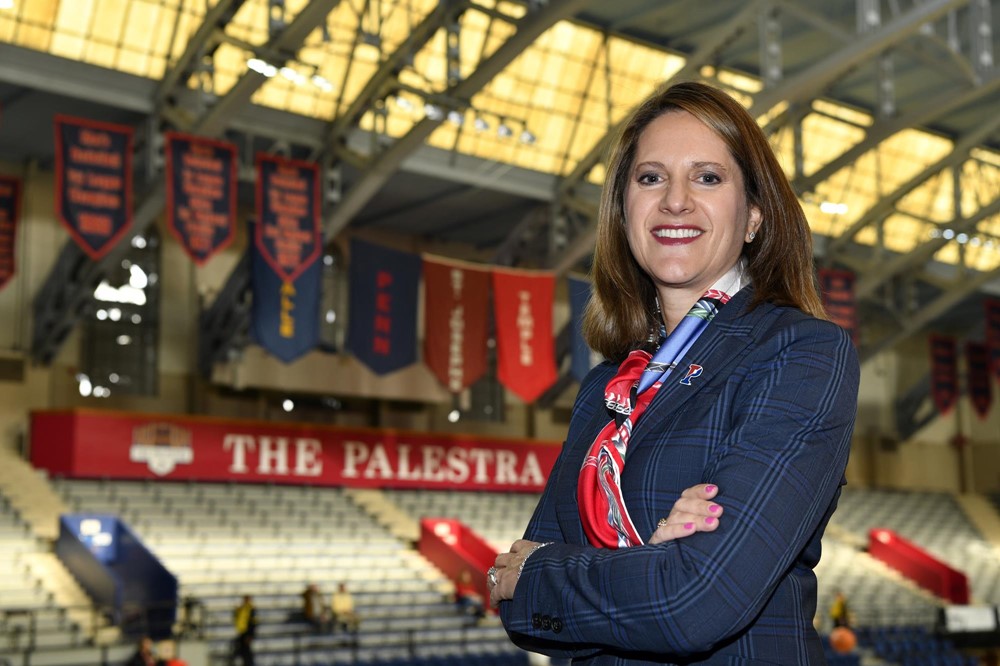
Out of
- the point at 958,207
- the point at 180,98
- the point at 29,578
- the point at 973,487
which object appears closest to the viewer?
the point at 29,578

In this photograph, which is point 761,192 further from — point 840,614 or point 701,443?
point 840,614

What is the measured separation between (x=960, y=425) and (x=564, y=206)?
21.7 m

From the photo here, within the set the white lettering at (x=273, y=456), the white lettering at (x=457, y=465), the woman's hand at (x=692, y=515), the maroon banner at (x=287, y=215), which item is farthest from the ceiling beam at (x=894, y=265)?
the woman's hand at (x=692, y=515)

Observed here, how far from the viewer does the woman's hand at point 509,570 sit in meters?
2.07

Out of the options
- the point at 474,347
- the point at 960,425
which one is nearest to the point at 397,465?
the point at 474,347

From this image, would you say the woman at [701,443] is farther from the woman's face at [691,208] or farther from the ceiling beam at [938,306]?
the ceiling beam at [938,306]

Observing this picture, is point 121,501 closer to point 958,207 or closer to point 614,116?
point 614,116

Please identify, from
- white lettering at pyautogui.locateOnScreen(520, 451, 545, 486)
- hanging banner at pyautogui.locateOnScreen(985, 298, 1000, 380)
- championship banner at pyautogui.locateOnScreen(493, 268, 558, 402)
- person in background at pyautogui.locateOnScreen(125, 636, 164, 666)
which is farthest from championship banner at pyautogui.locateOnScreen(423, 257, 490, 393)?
hanging banner at pyautogui.locateOnScreen(985, 298, 1000, 380)

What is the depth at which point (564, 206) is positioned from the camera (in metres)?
28.1

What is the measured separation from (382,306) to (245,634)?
7358mm

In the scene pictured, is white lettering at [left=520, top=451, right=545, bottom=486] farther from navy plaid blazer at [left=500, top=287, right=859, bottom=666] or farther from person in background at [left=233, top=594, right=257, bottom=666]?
navy plaid blazer at [left=500, top=287, right=859, bottom=666]

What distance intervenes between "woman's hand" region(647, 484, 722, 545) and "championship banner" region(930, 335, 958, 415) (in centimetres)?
3440

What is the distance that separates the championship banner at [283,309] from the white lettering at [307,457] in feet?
17.5

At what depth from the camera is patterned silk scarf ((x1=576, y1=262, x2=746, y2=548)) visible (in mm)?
1908
